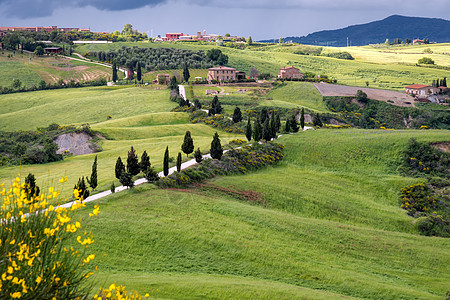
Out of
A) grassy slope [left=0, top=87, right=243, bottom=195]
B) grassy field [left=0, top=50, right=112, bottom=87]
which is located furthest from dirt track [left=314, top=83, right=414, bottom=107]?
grassy field [left=0, top=50, right=112, bottom=87]

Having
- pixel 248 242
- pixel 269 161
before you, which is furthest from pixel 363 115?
pixel 248 242

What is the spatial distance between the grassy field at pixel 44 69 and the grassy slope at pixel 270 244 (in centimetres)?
12913

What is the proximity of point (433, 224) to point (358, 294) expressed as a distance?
2675 centimetres

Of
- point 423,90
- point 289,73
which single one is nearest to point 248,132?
point 423,90

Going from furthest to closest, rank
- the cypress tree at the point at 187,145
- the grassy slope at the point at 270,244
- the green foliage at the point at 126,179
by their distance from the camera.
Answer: the cypress tree at the point at 187,145 < the green foliage at the point at 126,179 < the grassy slope at the point at 270,244

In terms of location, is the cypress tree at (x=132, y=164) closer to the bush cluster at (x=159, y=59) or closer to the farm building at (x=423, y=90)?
the farm building at (x=423, y=90)

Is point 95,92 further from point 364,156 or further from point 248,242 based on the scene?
point 248,242

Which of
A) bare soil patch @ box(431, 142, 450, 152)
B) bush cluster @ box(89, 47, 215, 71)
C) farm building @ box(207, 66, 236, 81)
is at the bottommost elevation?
bare soil patch @ box(431, 142, 450, 152)

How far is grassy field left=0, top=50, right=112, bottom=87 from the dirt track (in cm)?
8578

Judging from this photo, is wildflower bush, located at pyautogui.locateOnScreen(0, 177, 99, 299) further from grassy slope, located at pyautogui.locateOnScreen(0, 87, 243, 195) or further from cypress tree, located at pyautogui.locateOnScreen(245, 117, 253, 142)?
cypress tree, located at pyautogui.locateOnScreen(245, 117, 253, 142)

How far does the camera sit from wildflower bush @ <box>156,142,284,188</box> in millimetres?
52344

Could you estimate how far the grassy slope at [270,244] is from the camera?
3259cm

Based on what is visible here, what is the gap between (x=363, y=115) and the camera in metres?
128

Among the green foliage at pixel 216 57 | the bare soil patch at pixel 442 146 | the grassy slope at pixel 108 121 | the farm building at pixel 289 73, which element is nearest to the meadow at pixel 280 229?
the grassy slope at pixel 108 121
